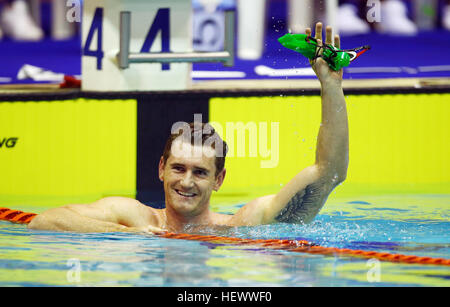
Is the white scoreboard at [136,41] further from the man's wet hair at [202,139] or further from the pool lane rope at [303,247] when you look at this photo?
the pool lane rope at [303,247]

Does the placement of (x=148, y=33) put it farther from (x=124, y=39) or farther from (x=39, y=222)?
(x=39, y=222)

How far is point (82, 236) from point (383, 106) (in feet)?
9.21

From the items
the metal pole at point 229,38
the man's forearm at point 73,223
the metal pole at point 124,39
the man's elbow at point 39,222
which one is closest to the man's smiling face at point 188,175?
the man's forearm at point 73,223

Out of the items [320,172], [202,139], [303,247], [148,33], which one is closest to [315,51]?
[320,172]

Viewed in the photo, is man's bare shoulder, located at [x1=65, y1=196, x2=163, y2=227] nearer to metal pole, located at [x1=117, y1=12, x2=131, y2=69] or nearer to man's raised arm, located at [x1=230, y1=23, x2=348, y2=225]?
man's raised arm, located at [x1=230, y1=23, x2=348, y2=225]

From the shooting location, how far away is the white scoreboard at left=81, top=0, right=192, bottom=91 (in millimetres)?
6215

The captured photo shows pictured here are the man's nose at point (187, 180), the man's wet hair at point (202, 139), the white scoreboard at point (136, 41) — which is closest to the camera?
the man's nose at point (187, 180)

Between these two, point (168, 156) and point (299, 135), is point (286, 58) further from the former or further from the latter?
point (168, 156)

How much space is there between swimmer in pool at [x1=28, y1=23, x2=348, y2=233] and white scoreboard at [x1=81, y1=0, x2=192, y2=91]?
6.79ft

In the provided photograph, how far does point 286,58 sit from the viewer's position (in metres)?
10.7

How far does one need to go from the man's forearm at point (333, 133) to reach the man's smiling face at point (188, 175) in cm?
52

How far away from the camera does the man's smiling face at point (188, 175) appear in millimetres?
4020

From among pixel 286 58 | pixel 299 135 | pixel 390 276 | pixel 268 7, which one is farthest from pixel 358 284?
pixel 268 7

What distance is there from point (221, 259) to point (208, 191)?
1.29 ft
